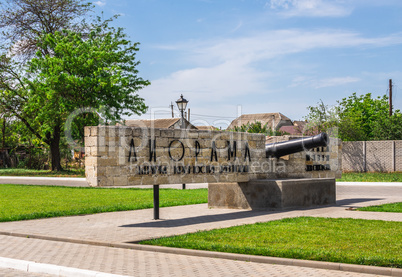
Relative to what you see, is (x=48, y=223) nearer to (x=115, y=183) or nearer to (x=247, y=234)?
(x=115, y=183)

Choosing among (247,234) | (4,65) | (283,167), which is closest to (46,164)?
(4,65)

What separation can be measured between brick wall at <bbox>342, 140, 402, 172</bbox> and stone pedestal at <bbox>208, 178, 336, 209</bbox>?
25.1 m

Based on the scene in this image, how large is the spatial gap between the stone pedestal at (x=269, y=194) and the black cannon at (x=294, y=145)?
1025 mm

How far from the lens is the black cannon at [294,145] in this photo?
15.4 m

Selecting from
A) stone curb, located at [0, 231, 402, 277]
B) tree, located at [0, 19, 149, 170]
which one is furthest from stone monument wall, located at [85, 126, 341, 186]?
tree, located at [0, 19, 149, 170]

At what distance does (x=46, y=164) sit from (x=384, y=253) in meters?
49.0

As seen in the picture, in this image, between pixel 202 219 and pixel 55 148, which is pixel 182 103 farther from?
pixel 55 148

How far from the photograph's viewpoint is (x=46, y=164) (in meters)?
53.4

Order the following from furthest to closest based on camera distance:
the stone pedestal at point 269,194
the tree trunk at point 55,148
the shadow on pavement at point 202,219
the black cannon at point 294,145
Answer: the tree trunk at point 55,148
the black cannon at point 294,145
the stone pedestal at point 269,194
the shadow on pavement at point 202,219

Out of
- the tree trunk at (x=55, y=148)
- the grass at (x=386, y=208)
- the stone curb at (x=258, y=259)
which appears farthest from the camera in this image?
the tree trunk at (x=55, y=148)

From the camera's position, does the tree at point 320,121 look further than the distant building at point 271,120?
No

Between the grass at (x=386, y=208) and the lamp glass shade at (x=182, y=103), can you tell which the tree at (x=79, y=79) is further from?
the grass at (x=386, y=208)

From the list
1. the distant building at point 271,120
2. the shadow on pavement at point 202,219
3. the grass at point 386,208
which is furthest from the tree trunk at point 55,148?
the distant building at point 271,120

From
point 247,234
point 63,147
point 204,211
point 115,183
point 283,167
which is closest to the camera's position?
point 247,234
